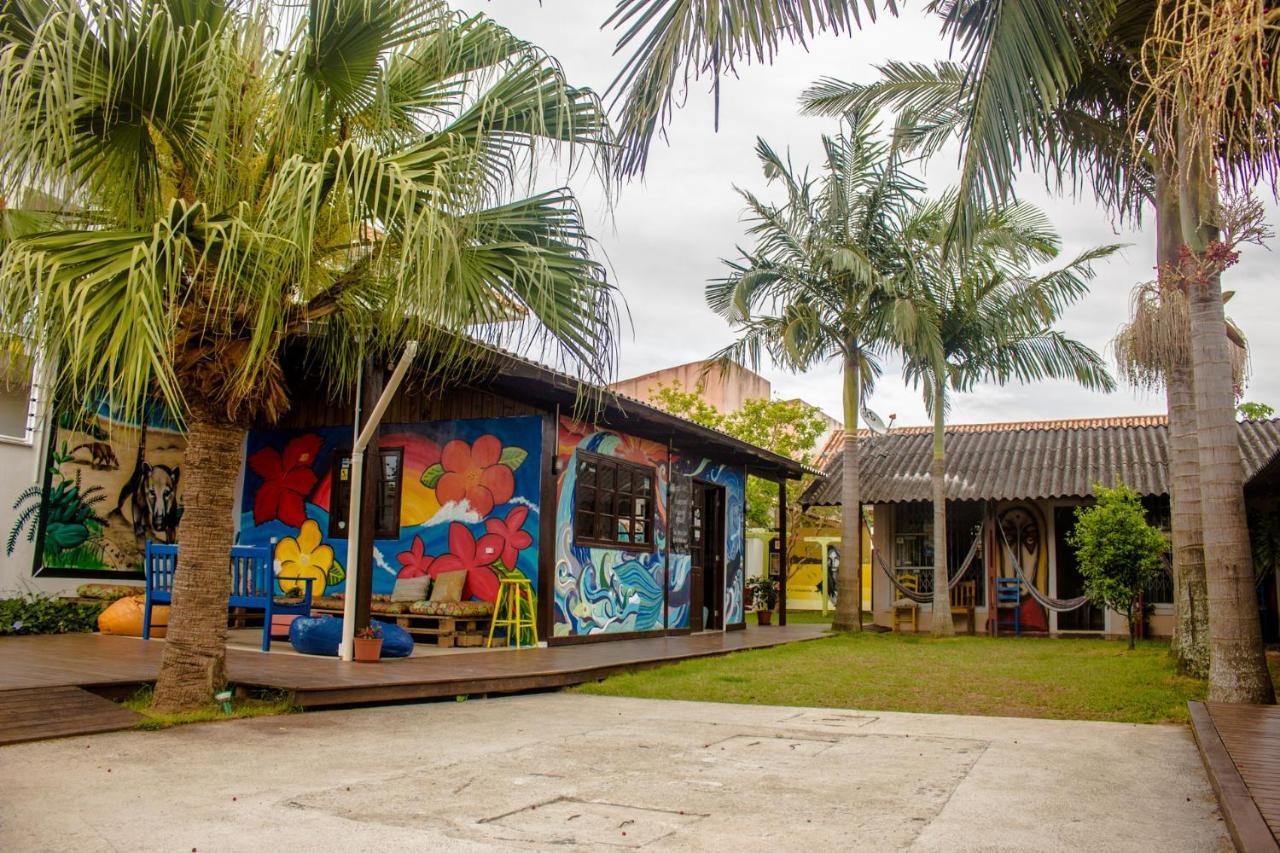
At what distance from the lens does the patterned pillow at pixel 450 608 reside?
10.2 metres

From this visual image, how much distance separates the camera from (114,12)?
5277mm

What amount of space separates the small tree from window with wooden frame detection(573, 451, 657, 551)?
5444 millimetres

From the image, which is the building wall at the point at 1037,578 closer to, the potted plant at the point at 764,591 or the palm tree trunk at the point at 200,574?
the potted plant at the point at 764,591

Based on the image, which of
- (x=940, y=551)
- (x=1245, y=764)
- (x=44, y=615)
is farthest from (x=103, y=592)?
(x=940, y=551)

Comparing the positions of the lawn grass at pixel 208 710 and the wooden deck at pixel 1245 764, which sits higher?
the wooden deck at pixel 1245 764

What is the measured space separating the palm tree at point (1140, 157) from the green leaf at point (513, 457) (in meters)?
5.23

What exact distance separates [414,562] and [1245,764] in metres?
8.60

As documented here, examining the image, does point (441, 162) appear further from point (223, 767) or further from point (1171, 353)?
point (1171, 353)

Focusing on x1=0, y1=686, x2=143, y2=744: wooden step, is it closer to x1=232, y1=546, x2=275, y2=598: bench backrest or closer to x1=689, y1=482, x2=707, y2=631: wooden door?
x1=232, y1=546, x2=275, y2=598: bench backrest

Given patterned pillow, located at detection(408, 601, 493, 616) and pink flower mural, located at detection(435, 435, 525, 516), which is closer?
patterned pillow, located at detection(408, 601, 493, 616)

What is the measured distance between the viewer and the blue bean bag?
8.62 m

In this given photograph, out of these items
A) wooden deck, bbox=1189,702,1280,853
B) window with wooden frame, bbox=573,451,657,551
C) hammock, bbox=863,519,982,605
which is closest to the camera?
wooden deck, bbox=1189,702,1280,853

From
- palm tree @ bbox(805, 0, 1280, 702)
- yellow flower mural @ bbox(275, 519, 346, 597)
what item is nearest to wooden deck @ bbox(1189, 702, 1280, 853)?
palm tree @ bbox(805, 0, 1280, 702)

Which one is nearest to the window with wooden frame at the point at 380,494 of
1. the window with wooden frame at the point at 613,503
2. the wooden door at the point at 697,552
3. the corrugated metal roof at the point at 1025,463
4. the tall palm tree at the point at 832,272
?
the window with wooden frame at the point at 613,503
